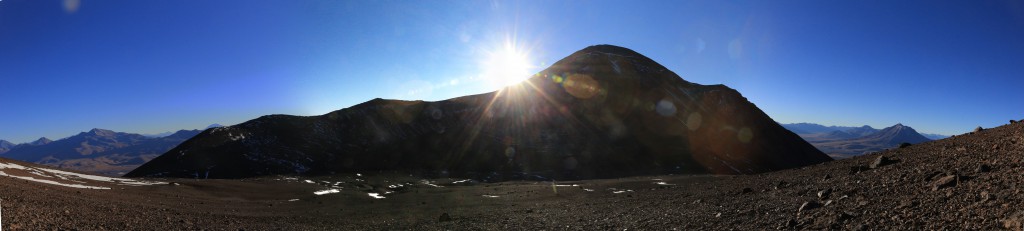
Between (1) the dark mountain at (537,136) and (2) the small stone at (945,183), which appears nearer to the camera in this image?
(2) the small stone at (945,183)

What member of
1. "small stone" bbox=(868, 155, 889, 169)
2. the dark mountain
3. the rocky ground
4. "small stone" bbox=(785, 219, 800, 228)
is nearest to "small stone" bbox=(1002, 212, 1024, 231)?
the rocky ground

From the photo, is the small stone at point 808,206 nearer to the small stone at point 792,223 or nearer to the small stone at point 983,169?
the small stone at point 792,223

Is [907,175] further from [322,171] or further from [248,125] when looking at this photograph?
[248,125]

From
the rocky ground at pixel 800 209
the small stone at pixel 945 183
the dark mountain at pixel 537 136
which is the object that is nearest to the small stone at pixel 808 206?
the rocky ground at pixel 800 209

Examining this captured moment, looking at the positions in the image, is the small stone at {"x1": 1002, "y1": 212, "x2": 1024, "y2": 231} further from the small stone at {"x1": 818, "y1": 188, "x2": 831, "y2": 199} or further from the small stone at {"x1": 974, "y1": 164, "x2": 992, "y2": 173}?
the small stone at {"x1": 818, "y1": 188, "x2": 831, "y2": 199}

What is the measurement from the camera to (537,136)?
14225 centimetres

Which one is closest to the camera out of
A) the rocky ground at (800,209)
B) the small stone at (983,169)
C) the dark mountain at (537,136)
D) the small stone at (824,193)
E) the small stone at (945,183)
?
the rocky ground at (800,209)

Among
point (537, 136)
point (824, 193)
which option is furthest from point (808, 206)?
point (537, 136)

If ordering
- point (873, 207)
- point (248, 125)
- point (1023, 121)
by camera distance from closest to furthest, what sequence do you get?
1. point (873, 207)
2. point (1023, 121)
3. point (248, 125)

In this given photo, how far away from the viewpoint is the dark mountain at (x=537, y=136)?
362 ft

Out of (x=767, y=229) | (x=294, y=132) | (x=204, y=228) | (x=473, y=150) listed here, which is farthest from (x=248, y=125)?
(x=767, y=229)

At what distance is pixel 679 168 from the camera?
410 ft

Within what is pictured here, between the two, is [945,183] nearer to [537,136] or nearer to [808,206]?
[808,206]

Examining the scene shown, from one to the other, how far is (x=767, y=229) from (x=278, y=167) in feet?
352
